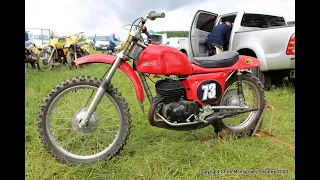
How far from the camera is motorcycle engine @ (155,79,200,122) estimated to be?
233 cm

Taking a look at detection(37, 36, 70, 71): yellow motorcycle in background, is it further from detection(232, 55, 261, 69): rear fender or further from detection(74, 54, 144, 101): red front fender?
detection(232, 55, 261, 69): rear fender

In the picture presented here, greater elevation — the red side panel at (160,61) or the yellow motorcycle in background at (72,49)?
the yellow motorcycle in background at (72,49)

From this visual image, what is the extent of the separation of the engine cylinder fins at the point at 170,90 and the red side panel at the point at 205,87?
0.08m

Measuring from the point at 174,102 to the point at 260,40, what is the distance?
273 centimetres

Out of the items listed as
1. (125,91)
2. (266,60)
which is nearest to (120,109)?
(125,91)

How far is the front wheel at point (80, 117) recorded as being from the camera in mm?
2168

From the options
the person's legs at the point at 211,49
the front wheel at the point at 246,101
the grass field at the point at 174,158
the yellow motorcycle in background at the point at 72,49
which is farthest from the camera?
the yellow motorcycle in background at the point at 72,49

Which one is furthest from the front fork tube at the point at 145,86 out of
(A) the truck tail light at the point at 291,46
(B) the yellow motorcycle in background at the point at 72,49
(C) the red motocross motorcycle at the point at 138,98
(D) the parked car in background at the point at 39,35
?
(B) the yellow motorcycle in background at the point at 72,49

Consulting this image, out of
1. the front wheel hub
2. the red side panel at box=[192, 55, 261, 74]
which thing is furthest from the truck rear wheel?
the front wheel hub

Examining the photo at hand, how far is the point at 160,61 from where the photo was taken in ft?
7.19

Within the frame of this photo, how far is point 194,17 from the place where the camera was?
546cm

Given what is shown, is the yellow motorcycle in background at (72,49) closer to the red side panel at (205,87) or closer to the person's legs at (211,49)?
the person's legs at (211,49)
